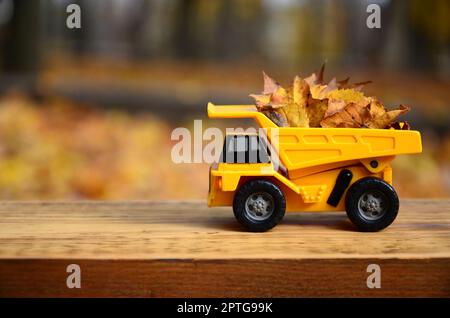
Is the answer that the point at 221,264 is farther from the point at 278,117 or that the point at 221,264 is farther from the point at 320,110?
the point at 320,110

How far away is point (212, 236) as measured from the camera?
11.3ft

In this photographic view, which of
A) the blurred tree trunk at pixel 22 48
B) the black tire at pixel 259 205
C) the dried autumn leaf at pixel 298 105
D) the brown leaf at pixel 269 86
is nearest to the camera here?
the black tire at pixel 259 205

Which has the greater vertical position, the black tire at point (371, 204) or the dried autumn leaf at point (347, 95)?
the dried autumn leaf at point (347, 95)

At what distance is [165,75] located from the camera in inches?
607

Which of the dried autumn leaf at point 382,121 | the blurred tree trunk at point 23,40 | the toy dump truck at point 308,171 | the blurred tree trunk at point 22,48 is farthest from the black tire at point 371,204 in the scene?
the blurred tree trunk at point 23,40

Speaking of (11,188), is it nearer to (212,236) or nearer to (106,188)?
(106,188)

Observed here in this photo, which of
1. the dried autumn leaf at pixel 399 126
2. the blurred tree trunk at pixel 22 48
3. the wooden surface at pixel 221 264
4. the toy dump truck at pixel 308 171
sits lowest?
the wooden surface at pixel 221 264

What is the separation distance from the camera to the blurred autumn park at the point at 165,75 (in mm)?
7965

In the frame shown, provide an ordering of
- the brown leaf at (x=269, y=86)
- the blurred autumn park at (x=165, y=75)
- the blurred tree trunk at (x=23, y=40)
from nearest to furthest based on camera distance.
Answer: the brown leaf at (x=269, y=86) < the blurred autumn park at (x=165, y=75) < the blurred tree trunk at (x=23, y=40)

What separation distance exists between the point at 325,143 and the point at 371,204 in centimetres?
41

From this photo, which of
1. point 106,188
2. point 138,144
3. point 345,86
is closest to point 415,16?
point 138,144

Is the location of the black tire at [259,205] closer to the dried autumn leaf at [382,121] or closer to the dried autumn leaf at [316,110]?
the dried autumn leaf at [316,110]

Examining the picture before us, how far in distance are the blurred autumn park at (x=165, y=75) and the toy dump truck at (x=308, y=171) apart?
4027 mm

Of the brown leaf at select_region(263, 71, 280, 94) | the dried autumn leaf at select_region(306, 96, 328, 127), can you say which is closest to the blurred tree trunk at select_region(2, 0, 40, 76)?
the brown leaf at select_region(263, 71, 280, 94)
